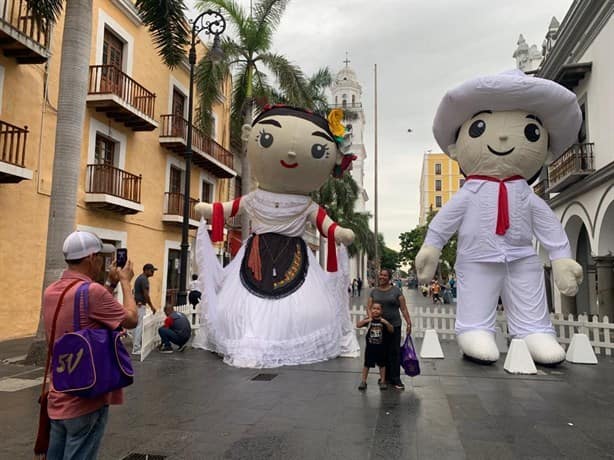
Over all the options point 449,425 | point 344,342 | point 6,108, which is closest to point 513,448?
point 449,425

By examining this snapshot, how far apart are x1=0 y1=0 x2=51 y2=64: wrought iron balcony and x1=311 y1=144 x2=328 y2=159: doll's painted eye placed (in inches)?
226

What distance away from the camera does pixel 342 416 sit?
453 cm

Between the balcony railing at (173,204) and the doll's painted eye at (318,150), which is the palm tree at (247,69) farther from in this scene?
the doll's painted eye at (318,150)

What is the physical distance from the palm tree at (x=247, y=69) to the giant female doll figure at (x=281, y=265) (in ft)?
20.8

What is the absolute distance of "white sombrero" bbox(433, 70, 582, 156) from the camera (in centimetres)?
686

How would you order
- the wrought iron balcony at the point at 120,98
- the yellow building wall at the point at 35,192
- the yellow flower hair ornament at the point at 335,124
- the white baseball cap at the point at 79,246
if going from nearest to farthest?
the white baseball cap at the point at 79,246 < the yellow flower hair ornament at the point at 335,124 < the yellow building wall at the point at 35,192 < the wrought iron balcony at the point at 120,98

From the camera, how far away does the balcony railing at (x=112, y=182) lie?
12.4 m

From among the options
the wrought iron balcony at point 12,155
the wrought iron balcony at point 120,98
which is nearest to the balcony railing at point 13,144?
the wrought iron balcony at point 12,155

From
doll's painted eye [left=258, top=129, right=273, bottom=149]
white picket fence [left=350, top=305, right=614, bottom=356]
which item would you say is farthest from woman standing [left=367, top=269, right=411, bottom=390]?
white picket fence [left=350, top=305, right=614, bottom=356]

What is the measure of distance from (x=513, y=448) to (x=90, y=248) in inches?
134

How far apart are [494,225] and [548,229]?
87cm

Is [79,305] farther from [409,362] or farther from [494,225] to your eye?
[494,225]

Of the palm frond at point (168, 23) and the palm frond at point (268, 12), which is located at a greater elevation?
the palm frond at point (268, 12)

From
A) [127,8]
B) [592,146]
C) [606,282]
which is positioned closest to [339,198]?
[127,8]
